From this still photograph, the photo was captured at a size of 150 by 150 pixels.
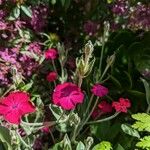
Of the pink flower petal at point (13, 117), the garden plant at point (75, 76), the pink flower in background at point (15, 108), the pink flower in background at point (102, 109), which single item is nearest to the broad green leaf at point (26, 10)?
the garden plant at point (75, 76)

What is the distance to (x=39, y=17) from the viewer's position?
11.3 feet

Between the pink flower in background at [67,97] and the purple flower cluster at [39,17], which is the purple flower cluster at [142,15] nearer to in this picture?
the purple flower cluster at [39,17]

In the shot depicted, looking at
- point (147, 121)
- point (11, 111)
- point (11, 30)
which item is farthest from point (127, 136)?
point (11, 30)

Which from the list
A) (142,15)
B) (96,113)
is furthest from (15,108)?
(142,15)

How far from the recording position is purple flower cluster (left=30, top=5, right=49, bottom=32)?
3385 millimetres

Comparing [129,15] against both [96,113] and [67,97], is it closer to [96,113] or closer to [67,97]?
[96,113]

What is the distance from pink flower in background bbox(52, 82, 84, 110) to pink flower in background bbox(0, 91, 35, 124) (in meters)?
0.13

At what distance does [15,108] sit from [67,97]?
0.24 m

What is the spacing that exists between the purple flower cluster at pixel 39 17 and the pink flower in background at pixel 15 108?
1387 mm

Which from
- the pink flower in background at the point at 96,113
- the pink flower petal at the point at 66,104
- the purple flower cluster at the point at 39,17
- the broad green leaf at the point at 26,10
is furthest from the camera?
the purple flower cluster at the point at 39,17

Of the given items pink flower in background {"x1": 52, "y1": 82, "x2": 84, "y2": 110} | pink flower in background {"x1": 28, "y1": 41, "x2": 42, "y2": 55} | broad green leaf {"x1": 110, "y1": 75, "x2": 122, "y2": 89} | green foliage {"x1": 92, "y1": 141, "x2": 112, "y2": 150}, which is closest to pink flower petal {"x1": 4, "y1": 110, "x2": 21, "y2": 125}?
pink flower in background {"x1": 52, "y1": 82, "x2": 84, "y2": 110}

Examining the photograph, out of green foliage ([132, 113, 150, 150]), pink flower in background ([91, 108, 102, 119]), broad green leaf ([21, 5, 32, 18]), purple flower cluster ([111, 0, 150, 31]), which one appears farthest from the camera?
purple flower cluster ([111, 0, 150, 31])

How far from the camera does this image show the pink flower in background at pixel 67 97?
6.78 ft

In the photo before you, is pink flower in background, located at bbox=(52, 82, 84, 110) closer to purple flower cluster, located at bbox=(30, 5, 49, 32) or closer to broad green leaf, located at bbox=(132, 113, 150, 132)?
broad green leaf, located at bbox=(132, 113, 150, 132)
